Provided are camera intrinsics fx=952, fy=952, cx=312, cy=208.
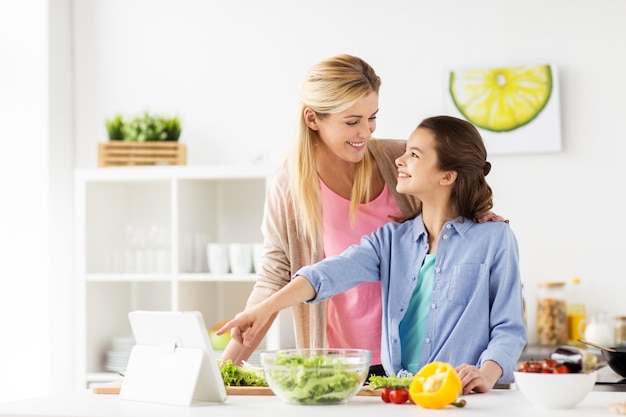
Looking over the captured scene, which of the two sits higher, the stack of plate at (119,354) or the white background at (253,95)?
the white background at (253,95)

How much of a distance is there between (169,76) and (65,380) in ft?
5.26

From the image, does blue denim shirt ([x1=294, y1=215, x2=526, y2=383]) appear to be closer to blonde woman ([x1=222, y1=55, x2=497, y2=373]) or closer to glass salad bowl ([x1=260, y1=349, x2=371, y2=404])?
blonde woman ([x1=222, y1=55, x2=497, y2=373])

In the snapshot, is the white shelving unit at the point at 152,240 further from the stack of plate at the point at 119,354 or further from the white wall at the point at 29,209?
the white wall at the point at 29,209

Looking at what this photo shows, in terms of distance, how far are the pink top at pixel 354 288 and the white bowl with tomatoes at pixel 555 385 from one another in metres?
0.91

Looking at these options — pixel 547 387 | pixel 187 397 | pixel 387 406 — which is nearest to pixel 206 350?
pixel 187 397

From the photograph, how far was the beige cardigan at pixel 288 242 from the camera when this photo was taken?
2773 mm

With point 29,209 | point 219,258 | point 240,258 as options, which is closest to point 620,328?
point 240,258

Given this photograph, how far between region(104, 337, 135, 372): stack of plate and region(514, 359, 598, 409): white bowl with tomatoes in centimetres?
289

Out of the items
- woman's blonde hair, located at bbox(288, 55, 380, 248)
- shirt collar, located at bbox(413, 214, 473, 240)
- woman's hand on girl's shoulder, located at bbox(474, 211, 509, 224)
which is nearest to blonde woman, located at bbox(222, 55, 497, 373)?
woman's blonde hair, located at bbox(288, 55, 380, 248)

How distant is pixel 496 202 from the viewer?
14.4 ft

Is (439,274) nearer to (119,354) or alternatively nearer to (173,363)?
(173,363)

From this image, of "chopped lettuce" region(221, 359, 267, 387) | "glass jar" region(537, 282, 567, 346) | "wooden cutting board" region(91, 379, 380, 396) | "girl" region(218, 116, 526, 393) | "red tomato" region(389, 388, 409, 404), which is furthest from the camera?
"glass jar" region(537, 282, 567, 346)

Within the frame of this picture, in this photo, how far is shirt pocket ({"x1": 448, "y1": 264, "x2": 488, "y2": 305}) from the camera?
7.57ft

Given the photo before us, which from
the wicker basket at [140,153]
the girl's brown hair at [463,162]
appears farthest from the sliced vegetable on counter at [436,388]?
A: the wicker basket at [140,153]
